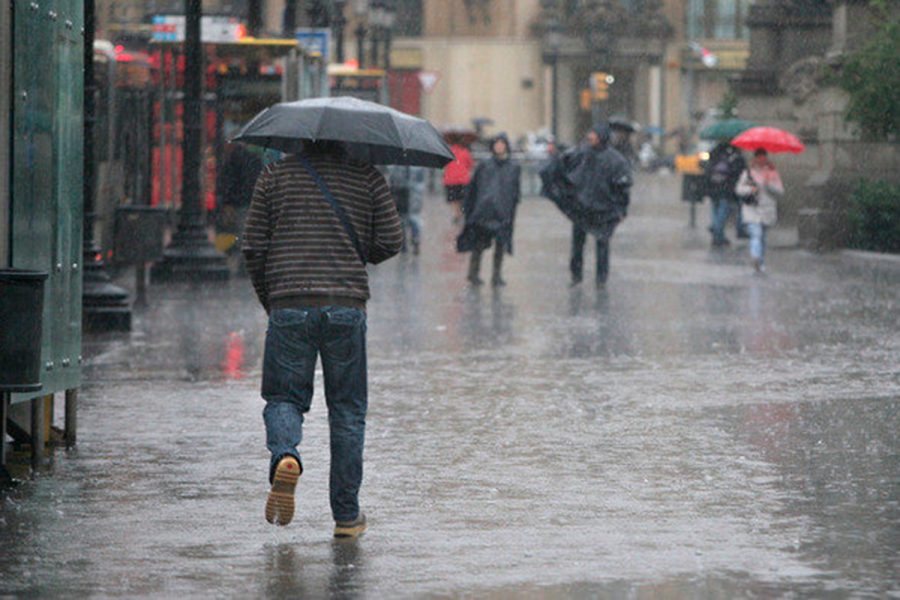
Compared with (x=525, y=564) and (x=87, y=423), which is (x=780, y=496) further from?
(x=87, y=423)

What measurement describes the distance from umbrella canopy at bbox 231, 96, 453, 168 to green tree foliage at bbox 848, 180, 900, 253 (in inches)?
849

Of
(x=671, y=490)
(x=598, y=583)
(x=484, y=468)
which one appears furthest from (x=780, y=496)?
(x=598, y=583)

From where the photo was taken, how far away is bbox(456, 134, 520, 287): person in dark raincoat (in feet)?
80.4

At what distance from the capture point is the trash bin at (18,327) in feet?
32.2

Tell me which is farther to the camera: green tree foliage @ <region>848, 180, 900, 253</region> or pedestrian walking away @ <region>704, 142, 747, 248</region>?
pedestrian walking away @ <region>704, 142, 747, 248</region>

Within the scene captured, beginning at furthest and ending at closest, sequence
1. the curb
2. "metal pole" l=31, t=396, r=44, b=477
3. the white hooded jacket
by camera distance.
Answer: the curb, the white hooded jacket, "metal pole" l=31, t=396, r=44, b=477

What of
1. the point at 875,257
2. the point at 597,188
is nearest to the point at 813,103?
the point at 875,257

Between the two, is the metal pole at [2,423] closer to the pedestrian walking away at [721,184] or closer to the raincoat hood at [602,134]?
the raincoat hood at [602,134]

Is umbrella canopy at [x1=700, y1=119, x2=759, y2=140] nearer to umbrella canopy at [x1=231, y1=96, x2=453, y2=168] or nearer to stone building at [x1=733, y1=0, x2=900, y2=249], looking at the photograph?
stone building at [x1=733, y1=0, x2=900, y2=249]

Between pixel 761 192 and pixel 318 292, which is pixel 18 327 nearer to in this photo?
pixel 318 292

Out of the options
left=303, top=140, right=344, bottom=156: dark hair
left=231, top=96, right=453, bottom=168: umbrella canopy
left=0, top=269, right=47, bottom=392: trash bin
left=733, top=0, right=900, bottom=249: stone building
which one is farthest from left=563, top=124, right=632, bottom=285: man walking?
left=303, top=140, right=344, bottom=156: dark hair

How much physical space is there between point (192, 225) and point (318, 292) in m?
16.1

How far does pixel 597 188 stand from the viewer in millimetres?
24656

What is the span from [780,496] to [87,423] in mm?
4303
